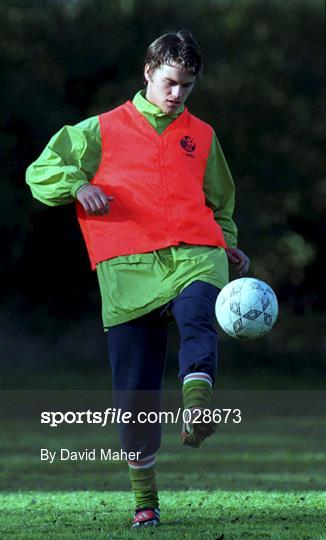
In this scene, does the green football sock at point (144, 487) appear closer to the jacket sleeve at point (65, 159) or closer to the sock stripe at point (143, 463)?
the sock stripe at point (143, 463)

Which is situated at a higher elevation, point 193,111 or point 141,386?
point 141,386

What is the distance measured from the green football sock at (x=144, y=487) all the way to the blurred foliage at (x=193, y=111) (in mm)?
15296

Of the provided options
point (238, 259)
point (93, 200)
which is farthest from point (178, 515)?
point (93, 200)

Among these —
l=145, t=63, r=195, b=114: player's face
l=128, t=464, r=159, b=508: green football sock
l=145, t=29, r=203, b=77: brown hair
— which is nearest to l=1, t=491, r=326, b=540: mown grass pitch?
l=128, t=464, r=159, b=508: green football sock

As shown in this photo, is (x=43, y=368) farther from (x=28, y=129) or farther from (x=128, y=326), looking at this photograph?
(x=128, y=326)

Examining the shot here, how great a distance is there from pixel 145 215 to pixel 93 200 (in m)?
0.40

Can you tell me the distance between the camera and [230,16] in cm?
2420

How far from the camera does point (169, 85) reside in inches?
250

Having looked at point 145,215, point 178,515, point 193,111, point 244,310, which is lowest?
point 193,111

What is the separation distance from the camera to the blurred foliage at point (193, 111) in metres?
21.9

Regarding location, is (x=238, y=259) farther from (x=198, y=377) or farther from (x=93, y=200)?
(x=198, y=377)

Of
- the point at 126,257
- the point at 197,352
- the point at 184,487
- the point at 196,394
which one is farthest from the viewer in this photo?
the point at 184,487

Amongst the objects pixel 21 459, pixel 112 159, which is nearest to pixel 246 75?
pixel 21 459

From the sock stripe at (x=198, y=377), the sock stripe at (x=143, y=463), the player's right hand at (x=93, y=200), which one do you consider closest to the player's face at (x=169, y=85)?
the player's right hand at (x=93, y=200)
